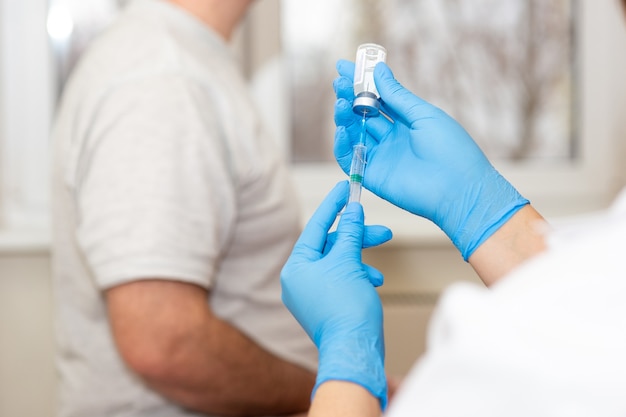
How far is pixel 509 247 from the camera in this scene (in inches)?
30.0

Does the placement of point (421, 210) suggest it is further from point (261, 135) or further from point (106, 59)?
point (106, 59)

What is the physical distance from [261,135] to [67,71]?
3.53 ft

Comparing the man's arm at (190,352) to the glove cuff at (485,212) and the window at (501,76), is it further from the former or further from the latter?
the window at (501,76)

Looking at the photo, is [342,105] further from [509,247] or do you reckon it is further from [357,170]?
[509,247]

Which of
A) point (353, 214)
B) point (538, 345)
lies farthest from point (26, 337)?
point (538, 345)

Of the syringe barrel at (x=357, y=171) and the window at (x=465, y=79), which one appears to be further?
the window at (x=465, y=79)

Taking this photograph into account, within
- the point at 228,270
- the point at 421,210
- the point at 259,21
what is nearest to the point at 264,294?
the point at 228,270

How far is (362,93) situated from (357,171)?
91 mm

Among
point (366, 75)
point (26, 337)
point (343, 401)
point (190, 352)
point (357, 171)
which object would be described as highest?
point (366, 75)

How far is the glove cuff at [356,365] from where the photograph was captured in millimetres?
580

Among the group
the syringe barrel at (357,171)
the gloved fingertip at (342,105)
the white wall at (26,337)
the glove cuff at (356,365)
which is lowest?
the white wall at (26,337)

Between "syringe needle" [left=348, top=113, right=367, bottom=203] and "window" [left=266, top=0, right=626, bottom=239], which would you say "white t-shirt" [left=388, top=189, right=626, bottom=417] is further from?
"window" [left=266, top=0, right=626, bottom=239]

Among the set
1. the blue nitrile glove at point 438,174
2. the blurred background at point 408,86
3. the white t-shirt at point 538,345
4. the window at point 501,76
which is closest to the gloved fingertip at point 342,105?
the blue nitrile glove at point 438,174

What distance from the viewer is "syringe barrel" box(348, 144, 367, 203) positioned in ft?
2.68
